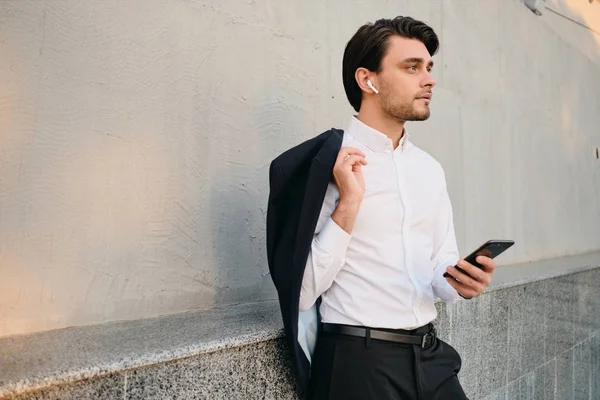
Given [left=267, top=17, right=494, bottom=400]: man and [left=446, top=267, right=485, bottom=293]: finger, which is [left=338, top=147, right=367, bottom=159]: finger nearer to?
[left=267, top=17, right=494, bottom=400]: man

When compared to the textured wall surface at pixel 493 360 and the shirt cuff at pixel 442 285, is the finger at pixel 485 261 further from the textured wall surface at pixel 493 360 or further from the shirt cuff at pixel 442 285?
the textured wall surface at pixel 493 360

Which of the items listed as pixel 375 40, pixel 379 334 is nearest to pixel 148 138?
pixel 375 40

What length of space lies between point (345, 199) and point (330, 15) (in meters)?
1.83

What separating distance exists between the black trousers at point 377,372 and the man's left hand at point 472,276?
0.22 meters

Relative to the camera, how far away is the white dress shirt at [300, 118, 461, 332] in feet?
6.39

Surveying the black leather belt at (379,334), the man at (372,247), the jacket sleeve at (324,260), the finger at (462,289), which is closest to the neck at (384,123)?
the man at (372,247)

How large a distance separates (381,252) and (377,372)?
0.42 metres

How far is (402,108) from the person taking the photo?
2162 mm

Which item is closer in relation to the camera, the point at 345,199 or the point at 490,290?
the point at 345,199

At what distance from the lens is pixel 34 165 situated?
1979mm

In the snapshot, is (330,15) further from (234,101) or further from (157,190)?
(157,190)

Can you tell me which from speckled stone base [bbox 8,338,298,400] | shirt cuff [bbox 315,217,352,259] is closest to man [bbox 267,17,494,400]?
shirt cuff [bbox 315,217,352,259]

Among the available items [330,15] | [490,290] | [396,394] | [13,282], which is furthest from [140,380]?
[490,290]

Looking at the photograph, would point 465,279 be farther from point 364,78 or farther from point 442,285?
point 364,78
